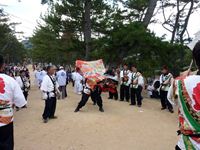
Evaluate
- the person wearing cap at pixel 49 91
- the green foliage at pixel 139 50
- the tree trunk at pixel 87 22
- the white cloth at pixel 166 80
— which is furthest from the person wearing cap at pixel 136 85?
the tree trunk at pixel 87 22

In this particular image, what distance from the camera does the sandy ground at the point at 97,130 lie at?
7012 mm

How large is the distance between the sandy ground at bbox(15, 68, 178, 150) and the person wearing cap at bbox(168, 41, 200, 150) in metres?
4.19

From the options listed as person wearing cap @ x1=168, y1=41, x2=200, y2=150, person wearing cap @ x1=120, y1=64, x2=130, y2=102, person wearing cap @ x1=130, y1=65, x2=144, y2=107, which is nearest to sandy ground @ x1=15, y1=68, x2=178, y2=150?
person wearing cap @ x1=130, y1=65, x2=144, y2=107

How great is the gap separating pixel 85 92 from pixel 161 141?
434 centimetres

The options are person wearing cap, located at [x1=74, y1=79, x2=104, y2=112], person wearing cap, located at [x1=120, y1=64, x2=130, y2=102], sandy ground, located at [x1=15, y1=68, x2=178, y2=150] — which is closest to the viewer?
sandy ground, located at [x1=15, y1=68, x2=178, y2=150]

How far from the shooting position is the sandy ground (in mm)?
7012

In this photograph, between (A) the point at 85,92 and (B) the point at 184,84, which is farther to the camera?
(A) the point at 85,92

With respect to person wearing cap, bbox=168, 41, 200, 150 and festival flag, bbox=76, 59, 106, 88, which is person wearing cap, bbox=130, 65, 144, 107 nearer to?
festival flag, bbox=76, 59, 106, 88

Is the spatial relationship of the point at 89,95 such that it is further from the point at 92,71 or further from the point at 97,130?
the point at 97,130

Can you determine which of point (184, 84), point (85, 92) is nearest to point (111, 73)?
point (85, 92)

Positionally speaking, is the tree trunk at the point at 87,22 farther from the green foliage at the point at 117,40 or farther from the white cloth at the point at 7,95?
the white cloth at the point at 7,95

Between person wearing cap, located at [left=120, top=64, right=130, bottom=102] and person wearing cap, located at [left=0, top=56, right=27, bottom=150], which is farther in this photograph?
person wearing cap, located at [left=120, top=64, right=130, bottom=102]

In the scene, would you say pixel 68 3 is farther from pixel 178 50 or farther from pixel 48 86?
pixel 48 86

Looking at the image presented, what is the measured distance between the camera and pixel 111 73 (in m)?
15.8
